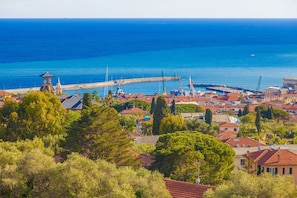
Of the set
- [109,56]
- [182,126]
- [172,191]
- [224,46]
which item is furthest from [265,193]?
[224,46]

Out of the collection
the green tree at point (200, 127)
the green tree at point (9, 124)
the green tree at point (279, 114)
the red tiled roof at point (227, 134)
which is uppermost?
the green tree at point (9, 124)

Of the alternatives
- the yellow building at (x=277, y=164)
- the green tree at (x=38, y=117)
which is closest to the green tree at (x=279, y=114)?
the yellow building at (x=277, y=164)

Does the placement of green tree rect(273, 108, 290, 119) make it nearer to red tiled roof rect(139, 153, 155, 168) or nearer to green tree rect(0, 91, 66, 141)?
green tree rect(0, 91, 66, 141)

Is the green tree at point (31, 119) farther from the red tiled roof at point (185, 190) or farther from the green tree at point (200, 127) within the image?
the red tiled roof at point (185, 190)

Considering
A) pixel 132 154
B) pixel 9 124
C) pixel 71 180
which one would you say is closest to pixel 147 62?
pixel 9 124

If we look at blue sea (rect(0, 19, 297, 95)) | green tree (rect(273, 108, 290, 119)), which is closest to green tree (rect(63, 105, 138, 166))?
green tree (rect(273, 108, 290, 119))
